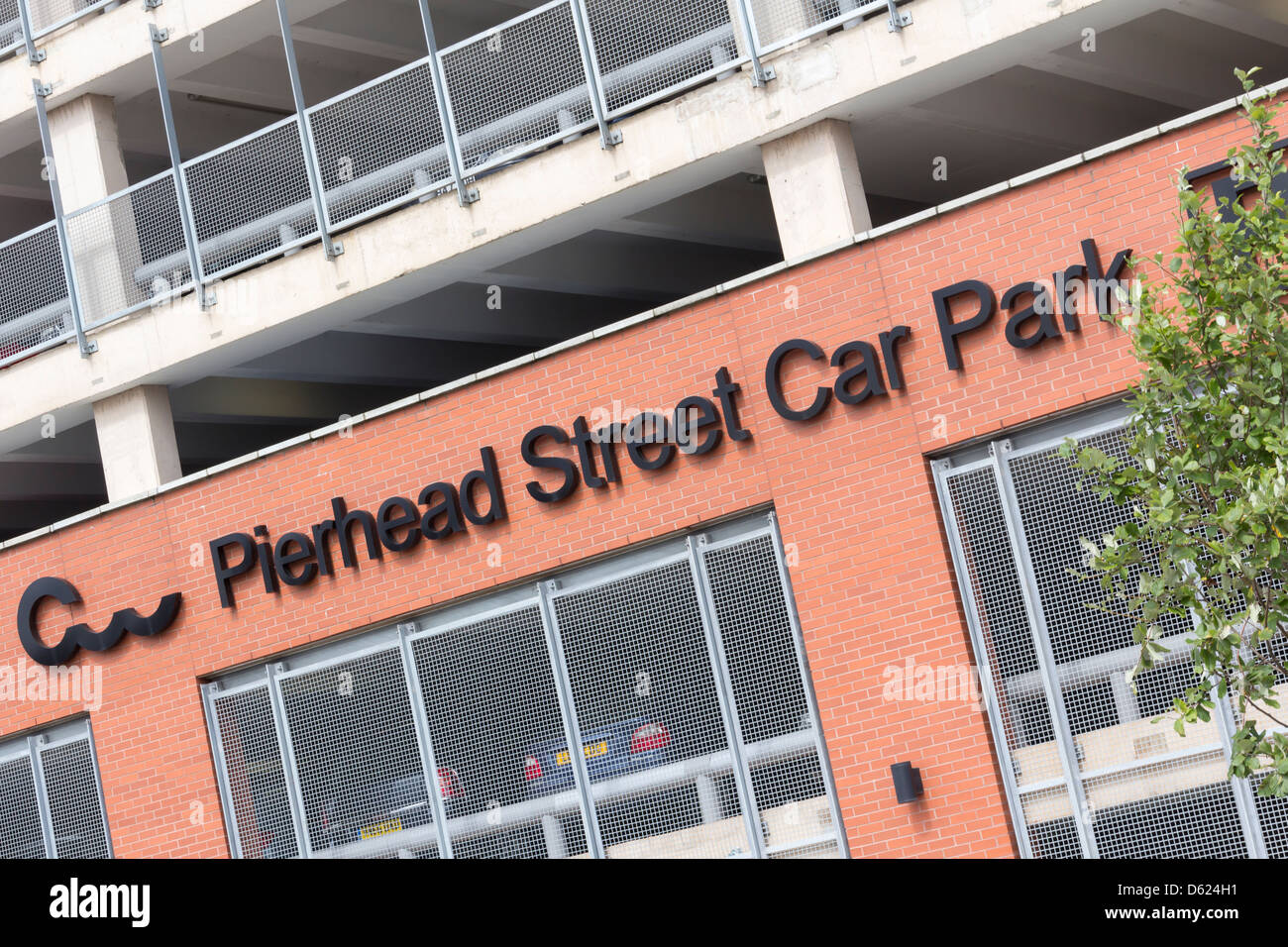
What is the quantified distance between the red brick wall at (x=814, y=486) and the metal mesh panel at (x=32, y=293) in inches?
106

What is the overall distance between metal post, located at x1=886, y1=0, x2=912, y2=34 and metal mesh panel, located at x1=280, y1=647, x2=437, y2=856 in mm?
6343

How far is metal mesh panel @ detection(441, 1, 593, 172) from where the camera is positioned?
1234 centimetres

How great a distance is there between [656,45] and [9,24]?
7.45 metres

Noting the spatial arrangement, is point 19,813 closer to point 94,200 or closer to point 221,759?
point 221,759

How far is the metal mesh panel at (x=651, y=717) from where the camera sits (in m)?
11.4

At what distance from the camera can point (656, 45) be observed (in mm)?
12023

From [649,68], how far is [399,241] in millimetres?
2654

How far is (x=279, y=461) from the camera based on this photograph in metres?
13.2

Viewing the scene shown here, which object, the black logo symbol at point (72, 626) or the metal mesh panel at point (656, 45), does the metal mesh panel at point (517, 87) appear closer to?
the metal mesh panel at point (656, 45)

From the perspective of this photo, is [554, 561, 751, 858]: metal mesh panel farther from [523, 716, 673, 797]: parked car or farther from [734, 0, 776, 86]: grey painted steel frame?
[734, 0, 776, 86]: grey painted steel frame

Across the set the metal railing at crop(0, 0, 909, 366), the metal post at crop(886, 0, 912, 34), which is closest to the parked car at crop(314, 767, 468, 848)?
the metal railing at crop(0, 0, 909, 366)

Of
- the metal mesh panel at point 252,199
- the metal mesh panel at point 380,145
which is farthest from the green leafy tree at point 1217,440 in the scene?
the metal mesh panel at point 252,199

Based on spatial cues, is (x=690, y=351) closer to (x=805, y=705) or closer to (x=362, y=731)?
(x=805, y=705)
